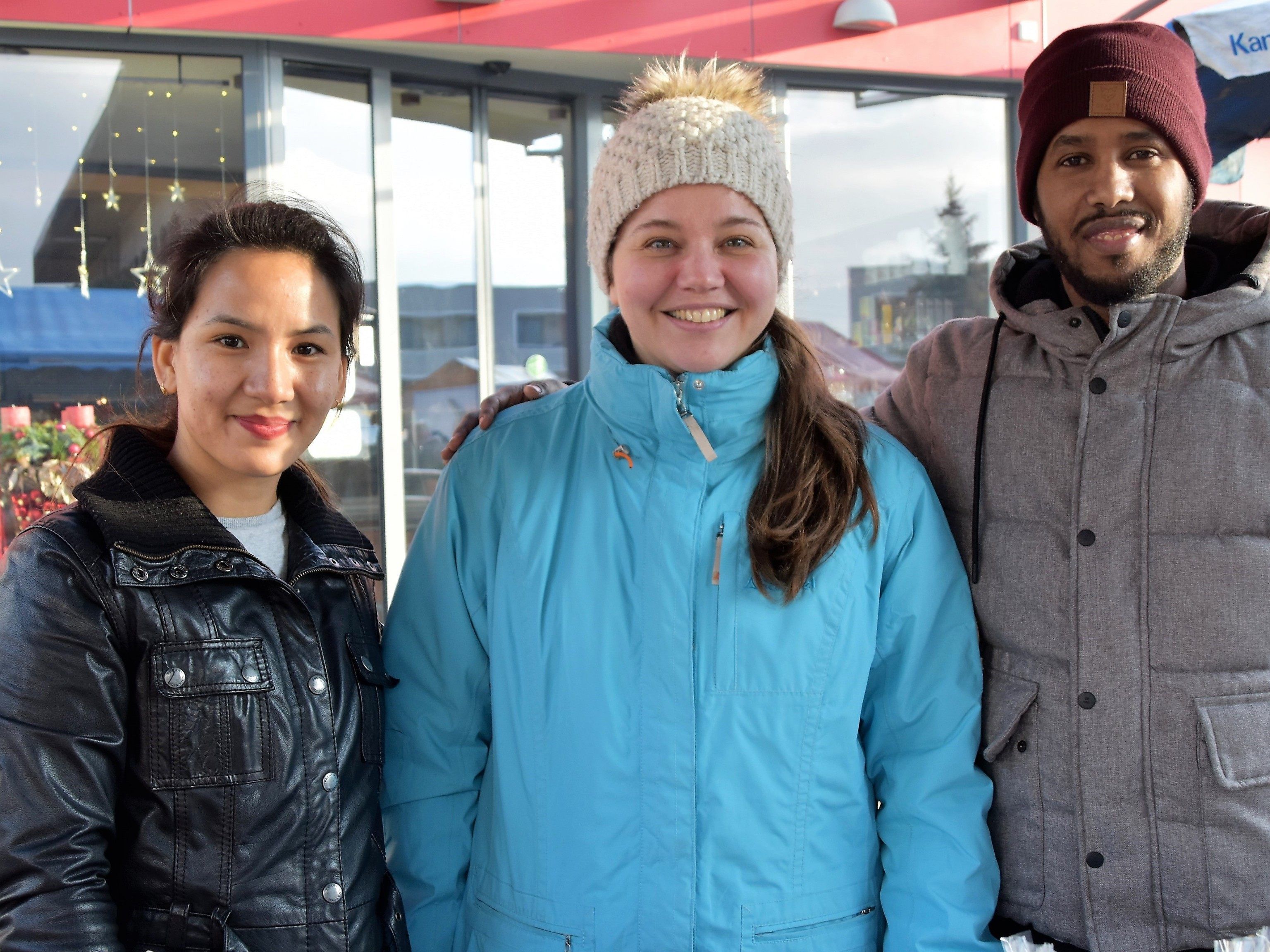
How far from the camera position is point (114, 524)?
1539 millimetres

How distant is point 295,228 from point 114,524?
0.59 metres

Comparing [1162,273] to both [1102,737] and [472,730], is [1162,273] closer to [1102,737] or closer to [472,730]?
[1102,737]

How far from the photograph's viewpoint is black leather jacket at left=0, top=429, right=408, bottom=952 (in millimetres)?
1398

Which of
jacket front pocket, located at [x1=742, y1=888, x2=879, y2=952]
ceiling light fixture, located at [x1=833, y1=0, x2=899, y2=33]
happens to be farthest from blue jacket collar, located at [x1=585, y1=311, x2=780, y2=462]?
ceiling light fixture, located at [x1=833, y1=0, x2=899, y2=33]

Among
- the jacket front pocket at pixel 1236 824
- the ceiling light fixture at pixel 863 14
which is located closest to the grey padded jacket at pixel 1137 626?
the jacket front pocket at pixel 1236 824

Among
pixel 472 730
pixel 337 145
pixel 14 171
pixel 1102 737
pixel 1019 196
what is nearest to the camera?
pixel 1102 737

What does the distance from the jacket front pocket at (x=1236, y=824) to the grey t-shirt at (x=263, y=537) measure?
155cm

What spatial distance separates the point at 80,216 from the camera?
17.1 feet

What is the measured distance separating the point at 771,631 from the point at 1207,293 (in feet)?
3.47

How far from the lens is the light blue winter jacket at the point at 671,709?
5.50ft

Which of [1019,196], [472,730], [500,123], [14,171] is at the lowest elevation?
[472,730]

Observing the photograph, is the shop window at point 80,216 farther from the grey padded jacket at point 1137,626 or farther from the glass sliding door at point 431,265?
the grey padded jacket at point 1137,626

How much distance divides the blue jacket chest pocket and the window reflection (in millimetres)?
4618

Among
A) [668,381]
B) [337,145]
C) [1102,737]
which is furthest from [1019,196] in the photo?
[337,145]
